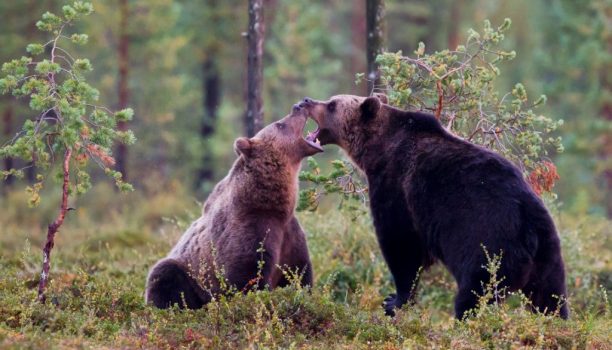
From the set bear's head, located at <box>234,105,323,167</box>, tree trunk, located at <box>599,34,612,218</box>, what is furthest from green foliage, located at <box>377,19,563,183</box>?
tree trunk, located at <box>599,34,612,218</box>

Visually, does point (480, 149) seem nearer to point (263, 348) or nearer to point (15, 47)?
point (263, 348)

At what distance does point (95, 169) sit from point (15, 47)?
25.4 ft

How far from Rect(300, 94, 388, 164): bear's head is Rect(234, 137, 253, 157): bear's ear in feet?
2.10

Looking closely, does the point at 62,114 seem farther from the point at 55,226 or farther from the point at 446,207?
the point at 446,207

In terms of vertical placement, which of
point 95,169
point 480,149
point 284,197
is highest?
point 480,149

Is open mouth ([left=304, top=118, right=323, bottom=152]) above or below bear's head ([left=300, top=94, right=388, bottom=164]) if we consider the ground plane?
below

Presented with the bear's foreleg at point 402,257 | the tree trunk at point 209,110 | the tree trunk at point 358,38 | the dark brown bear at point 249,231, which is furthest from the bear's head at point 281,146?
the tree trunk at point 358,38

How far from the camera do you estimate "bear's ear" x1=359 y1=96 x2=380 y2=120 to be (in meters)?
8.58

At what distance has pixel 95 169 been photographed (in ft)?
99.9

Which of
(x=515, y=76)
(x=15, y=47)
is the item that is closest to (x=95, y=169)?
(x=15, y=47)

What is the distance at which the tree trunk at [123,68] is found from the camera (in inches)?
960

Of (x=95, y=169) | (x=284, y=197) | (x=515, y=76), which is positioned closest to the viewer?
(x=284, y=197)

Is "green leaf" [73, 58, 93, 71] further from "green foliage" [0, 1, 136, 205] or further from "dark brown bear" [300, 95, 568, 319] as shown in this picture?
"dark brown bear" [300, 95, 568, 319]

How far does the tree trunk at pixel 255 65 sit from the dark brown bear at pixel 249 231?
2.57 m
